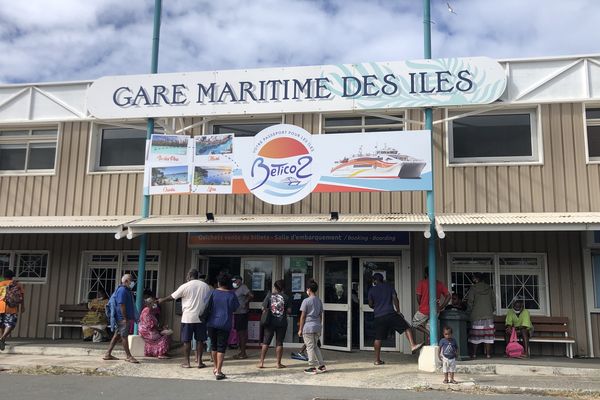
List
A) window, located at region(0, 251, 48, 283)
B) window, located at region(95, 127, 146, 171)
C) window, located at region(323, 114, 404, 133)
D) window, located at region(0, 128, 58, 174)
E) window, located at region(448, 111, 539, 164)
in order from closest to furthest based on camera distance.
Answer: window, located at region(448, 111, 539, 164) < window, located at region(323, 114, 404, 133) < window, located at region(0, 251, 48, 283) < window, located at region(95, 127, 146, 171) < window, located at region(0, 128, 58, 174)

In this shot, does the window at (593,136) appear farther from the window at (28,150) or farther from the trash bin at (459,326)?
the window at (28,150)

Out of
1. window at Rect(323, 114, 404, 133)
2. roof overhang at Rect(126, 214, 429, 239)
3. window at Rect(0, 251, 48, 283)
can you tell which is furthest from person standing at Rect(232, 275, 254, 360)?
window at Rect(0, 251, 48, 283)

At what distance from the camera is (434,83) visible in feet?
32.8

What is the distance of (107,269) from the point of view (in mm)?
12352

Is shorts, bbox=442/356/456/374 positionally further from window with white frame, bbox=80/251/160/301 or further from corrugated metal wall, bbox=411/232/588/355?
window with white frame, bbox=80/251/160/301

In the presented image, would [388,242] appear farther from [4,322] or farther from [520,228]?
[4,322]

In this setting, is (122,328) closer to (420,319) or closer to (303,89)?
(420,319)

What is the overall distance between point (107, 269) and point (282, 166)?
16.3ft

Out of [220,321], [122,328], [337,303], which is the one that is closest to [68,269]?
[122,328]

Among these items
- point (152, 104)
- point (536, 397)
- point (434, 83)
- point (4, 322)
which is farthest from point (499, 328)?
point (4, 322)

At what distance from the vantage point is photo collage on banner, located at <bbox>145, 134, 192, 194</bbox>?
10734 millimetres

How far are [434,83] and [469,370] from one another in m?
5.01

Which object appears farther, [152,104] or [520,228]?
[152,104]

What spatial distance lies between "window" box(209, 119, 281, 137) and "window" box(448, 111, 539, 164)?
13.6 ft
